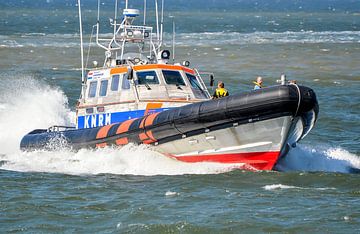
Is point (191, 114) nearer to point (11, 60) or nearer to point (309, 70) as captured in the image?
point (309, 70)

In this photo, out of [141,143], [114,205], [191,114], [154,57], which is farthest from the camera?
[154,57]

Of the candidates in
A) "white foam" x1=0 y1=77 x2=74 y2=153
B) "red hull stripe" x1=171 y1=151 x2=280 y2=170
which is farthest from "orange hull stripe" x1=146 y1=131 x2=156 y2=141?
"white foam" x1=0 y1=77 x2=74 y2=153

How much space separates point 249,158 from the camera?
16656 millimetres

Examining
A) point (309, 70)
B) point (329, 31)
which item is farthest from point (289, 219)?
point (329, 31)

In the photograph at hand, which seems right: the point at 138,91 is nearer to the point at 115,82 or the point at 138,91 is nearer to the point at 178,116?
the point at 115,82

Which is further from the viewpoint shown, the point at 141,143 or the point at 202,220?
the point at 141,143

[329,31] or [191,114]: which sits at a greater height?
[191,114]

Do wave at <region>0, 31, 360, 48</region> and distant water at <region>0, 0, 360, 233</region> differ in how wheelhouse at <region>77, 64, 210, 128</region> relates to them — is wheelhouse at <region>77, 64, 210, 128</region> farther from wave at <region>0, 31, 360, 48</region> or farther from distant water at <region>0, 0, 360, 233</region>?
wave at <region>0, 31, 360, 48</region>

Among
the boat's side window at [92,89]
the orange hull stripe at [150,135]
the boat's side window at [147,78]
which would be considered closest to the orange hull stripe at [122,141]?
the orange hull stripe at [150,135]

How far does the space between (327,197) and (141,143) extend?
13.1 ft

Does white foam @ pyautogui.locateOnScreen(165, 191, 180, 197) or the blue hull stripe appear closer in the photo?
white foam @ pyautogui.locateOnScreen(165, 191, 180, 197)

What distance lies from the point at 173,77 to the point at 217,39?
40210 millimetres

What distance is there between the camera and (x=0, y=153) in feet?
69.1

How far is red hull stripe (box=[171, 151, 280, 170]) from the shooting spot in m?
16.5
